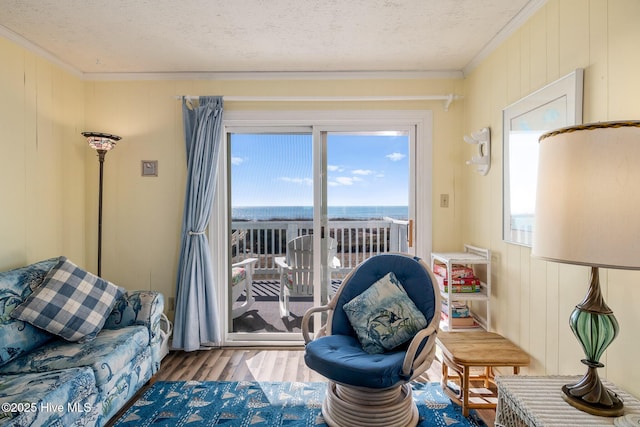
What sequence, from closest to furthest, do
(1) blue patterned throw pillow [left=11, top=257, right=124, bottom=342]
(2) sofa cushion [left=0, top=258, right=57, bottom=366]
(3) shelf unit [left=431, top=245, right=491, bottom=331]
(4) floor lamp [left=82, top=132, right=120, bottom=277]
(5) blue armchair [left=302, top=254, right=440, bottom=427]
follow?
(5) blue armchair [left=302, top=254, right=440, bottom=427]
(2) sofa cushion [left=0, top=258, right=57, bottom=366]
(1) blue patterned throw pillow [left=11, top=257, right=124, bottom=342]
(3) shelf unit [left=431, top=245, right=491, bottom=331]
(4) floor lamp [left=82, top=132, right=120, bottom=277]

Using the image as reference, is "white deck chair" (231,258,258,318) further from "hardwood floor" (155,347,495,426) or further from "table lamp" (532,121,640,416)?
"table lamp" (532,121,640,416)

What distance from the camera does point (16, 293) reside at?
204cm

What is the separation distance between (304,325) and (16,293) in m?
1.82

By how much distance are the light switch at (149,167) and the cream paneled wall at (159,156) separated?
40 millimetres

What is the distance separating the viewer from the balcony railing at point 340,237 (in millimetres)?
3178

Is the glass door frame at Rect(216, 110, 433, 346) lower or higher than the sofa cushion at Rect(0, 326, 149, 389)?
higher

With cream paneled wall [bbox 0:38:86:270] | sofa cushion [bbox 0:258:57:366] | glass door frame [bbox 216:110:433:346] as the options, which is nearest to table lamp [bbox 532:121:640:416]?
glass door frame [bbox 216:110:433:346]

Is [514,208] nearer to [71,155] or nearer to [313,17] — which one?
[313,17]

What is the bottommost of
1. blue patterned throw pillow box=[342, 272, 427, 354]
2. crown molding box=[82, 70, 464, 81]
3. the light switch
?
blue patterned throw pillow box=[342, 272, 427, 354]

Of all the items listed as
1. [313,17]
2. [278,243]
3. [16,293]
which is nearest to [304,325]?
[278,243]

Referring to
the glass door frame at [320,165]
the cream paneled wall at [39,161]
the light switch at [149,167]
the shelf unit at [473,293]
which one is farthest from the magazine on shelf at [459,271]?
the cream paneled wall at [39,161]

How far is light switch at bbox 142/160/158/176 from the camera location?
10.2ft

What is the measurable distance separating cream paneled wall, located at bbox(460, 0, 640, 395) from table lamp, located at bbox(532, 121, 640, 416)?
315 millimetres

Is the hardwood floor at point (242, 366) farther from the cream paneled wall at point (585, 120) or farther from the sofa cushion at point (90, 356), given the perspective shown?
the cream paneled wall at point (585, 120)
